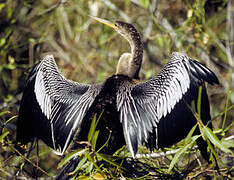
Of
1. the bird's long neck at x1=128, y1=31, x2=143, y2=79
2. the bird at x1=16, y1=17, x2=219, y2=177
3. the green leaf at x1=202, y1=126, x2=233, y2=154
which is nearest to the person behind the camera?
the green leaf at x1=202, y1=126, x2=233, y2=154

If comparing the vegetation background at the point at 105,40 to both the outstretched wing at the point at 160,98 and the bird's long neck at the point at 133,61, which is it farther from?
the outstretched wing at the point at 160,98

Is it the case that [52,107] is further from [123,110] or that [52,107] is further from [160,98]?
[160,98]

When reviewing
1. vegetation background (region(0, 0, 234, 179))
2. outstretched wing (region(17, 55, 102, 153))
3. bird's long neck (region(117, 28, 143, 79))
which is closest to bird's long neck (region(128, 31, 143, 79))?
bird's long neck (region(117, 28, 143, 79))

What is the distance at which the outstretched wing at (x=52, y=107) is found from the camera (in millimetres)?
2680

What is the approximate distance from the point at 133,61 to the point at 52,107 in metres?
0.95

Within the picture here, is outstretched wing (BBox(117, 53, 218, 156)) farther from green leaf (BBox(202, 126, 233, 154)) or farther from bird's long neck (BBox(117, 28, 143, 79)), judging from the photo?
bird's long neck (BBox(117, 28, 143, 79))

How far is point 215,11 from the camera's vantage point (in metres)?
5.18

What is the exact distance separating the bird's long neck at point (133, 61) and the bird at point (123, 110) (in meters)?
0.32

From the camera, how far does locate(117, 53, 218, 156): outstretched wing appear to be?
260 centimetres

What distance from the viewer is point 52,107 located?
9.61ft

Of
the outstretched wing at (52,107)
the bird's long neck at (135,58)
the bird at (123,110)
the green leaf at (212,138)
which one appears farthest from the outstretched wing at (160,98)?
the bird's long neck at (135,58)

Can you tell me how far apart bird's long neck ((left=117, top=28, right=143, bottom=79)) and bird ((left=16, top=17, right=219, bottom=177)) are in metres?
0.32

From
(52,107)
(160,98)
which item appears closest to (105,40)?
(52,107)

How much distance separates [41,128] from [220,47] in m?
2.65
